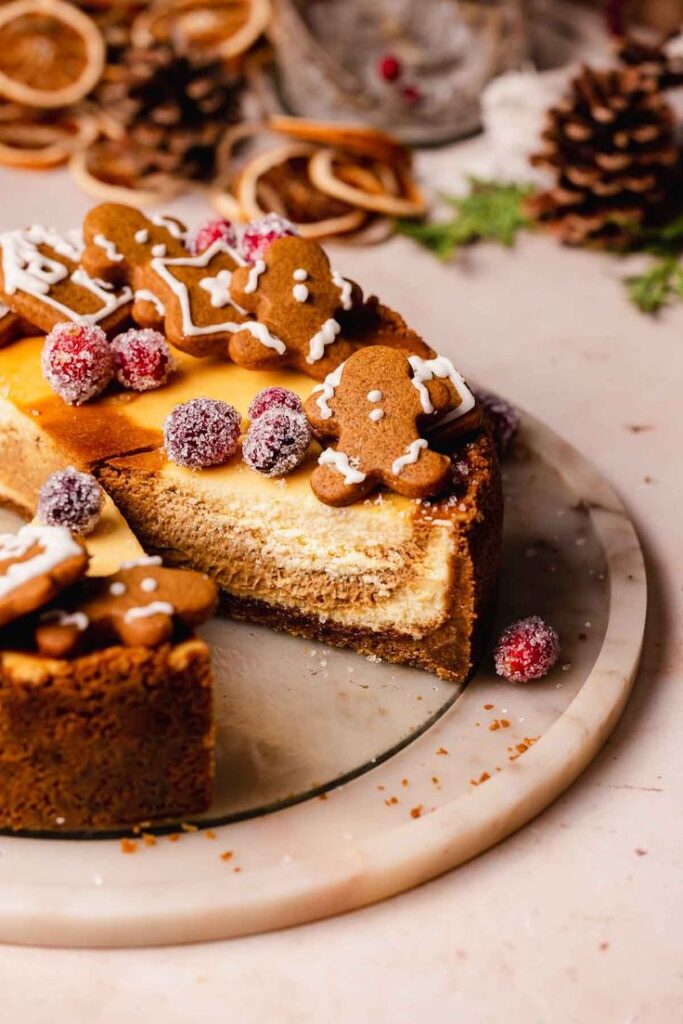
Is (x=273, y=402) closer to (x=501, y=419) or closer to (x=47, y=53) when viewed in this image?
(x=501, y=419)

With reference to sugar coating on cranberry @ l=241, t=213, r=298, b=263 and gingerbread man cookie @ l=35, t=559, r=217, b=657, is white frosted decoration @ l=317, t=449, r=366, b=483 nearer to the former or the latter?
gingerbread man cookie @ l=35, t=559, r=217, b=657

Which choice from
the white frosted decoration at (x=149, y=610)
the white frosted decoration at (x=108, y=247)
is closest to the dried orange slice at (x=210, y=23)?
the white frosted decoration at (x=108, y=247)

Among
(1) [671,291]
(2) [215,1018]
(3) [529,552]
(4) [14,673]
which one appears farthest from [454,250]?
(2) [215,1018]

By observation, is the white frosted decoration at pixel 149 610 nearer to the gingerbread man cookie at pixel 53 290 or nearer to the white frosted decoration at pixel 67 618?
the white frosted decoration at pixel 67 618

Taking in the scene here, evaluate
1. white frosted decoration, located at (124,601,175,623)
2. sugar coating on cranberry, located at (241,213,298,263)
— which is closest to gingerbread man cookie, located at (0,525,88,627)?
white frosted decoration, located at (124,601,175,623)

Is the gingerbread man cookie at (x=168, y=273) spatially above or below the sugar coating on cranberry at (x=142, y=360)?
above

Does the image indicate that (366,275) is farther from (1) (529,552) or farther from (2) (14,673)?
(2) (14,673)
